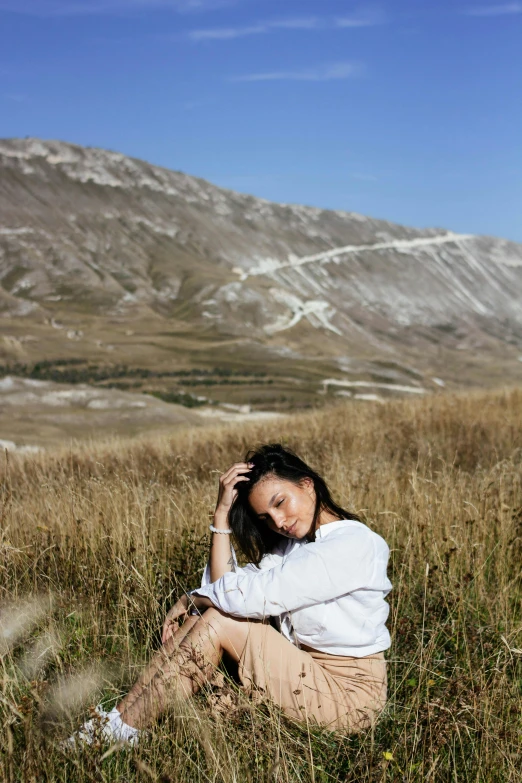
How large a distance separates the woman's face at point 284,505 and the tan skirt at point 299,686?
0.53 meters

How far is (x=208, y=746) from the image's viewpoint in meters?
2.55

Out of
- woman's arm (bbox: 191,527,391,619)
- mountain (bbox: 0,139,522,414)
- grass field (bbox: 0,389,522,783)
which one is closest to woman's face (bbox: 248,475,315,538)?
woman's arm (bbox: 191,527,391,619)

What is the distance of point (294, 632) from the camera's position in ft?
11.6

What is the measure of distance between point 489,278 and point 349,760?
6017 inches

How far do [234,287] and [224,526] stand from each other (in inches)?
3860

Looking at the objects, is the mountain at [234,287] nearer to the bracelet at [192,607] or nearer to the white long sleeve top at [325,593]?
the bracelet at [192,607]

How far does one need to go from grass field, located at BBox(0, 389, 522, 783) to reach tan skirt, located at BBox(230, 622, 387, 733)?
2.5 inches

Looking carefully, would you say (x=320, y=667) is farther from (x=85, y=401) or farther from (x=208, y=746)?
(x=85, y=401)

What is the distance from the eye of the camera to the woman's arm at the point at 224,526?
3.89 meters

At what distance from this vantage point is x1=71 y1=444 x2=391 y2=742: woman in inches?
123

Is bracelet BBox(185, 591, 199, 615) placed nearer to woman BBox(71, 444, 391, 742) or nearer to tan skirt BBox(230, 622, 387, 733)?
woman BBox(71, 444, 391, 742)

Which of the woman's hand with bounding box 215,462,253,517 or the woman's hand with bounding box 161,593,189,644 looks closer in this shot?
the woman's hand with bounding box 161,593,189,644

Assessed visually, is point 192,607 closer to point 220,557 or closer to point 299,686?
point 220,557

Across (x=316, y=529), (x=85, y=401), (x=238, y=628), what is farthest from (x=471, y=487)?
(x=85, y=401)
